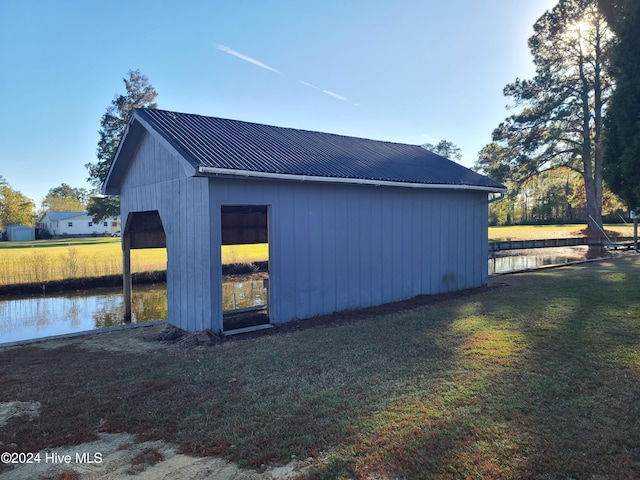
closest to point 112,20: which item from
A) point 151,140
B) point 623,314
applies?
point 151,140

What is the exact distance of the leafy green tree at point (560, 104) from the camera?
77.6 ft

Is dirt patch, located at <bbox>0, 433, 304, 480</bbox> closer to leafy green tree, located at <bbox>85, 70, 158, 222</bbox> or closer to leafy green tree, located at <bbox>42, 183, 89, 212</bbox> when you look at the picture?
leafy green tree, located at <bbox>85, 70, 158, 222</bbox>

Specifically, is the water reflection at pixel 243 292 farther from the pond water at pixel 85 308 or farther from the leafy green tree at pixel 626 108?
the leafy green tree at pixel 626 108

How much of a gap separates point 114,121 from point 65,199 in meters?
61.7

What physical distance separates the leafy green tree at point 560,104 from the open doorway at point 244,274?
18.1 metres

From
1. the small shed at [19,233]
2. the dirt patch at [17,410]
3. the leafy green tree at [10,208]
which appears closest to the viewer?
the dirt patch at [17,410]

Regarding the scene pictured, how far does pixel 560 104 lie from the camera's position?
24141 millimetres

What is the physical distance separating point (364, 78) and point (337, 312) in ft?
33.3

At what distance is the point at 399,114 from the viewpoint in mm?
18469

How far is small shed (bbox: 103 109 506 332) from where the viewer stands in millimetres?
6250

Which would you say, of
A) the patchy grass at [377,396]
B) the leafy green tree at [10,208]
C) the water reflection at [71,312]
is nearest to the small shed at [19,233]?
the leafy green tree at [10,208]

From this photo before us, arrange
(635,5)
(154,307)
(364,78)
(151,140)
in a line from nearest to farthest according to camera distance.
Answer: (635,5) → (151,140) → (154,307) → (364,78)

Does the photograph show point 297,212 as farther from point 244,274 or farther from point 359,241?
point 244,274

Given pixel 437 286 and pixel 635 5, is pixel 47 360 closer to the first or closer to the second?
pixel 437 286
